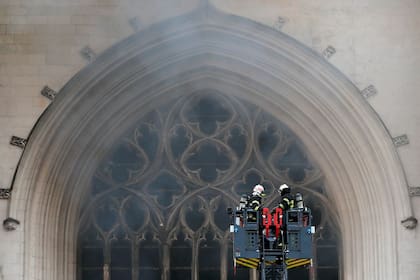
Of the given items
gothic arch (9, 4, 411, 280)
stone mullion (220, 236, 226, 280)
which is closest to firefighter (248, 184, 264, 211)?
gothic arch (9, 4, 411, 280)

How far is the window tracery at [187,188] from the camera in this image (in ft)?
72.8

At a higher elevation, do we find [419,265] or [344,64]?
[344,64]

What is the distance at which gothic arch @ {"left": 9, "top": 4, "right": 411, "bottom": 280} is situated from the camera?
69.5 feet

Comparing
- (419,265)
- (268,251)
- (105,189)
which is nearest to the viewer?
(268,251)

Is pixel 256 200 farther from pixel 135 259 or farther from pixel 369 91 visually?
pixel 135 259

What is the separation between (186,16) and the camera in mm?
21625

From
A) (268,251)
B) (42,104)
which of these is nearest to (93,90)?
(42,104)

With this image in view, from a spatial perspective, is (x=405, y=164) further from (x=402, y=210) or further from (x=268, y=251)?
(x=268, y=251)

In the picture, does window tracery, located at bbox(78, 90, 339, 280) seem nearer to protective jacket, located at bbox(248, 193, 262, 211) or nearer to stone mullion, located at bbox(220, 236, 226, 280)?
stone mullion, located at bbox(220, 236, 226, 280)

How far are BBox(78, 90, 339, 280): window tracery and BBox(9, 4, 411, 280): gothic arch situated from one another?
27cm

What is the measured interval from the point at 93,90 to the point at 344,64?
3601mm

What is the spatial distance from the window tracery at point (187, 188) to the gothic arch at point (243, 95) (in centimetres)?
27

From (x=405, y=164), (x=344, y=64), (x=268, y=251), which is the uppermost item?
(x=344, y=64)

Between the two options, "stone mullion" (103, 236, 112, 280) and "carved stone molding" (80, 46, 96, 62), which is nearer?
"carved stone molding" (80, 46, 96, 62)
